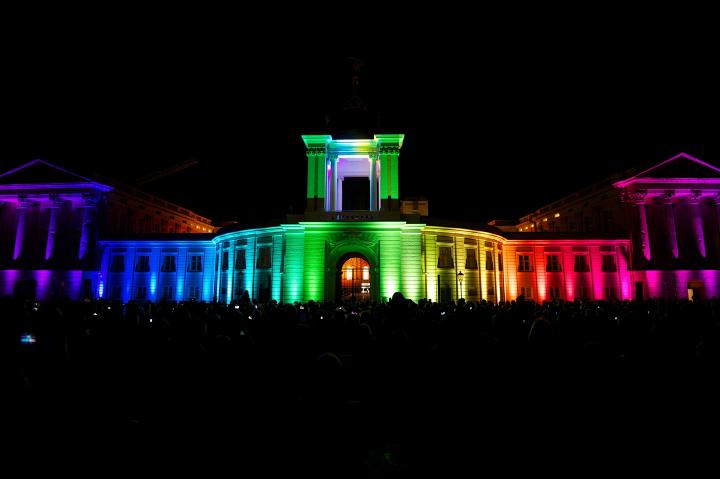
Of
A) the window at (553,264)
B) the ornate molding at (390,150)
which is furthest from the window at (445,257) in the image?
the window at (553,264)

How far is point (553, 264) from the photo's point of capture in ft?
136

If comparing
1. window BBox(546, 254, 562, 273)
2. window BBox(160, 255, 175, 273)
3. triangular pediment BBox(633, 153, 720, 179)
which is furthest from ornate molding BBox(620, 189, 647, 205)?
window BBox(160, 255, 175, 273)

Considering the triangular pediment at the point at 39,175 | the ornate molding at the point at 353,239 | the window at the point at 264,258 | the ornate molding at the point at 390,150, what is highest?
the triangular pediment at the point at 39,175

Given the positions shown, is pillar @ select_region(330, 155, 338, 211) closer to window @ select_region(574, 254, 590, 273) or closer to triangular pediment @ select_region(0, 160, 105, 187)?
window @ select_region(574, 254, 590, 273)

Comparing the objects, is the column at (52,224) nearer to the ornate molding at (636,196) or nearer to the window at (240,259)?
the window at (240,259)

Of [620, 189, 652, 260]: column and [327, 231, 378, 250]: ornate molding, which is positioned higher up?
[620, 189, 652, 260]: column

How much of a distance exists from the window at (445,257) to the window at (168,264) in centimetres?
2745

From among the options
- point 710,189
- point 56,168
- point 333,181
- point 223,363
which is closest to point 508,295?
point 333,181

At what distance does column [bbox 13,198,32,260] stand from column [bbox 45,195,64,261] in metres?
2.56

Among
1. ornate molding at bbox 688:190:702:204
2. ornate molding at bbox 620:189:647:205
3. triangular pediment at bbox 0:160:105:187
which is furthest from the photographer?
triangular pediment at bbox 0:160:105:187

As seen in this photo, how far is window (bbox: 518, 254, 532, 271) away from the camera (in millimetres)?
41500

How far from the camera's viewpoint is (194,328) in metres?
10.6

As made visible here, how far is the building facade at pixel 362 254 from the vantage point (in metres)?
32.6

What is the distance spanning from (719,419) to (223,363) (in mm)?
7978
